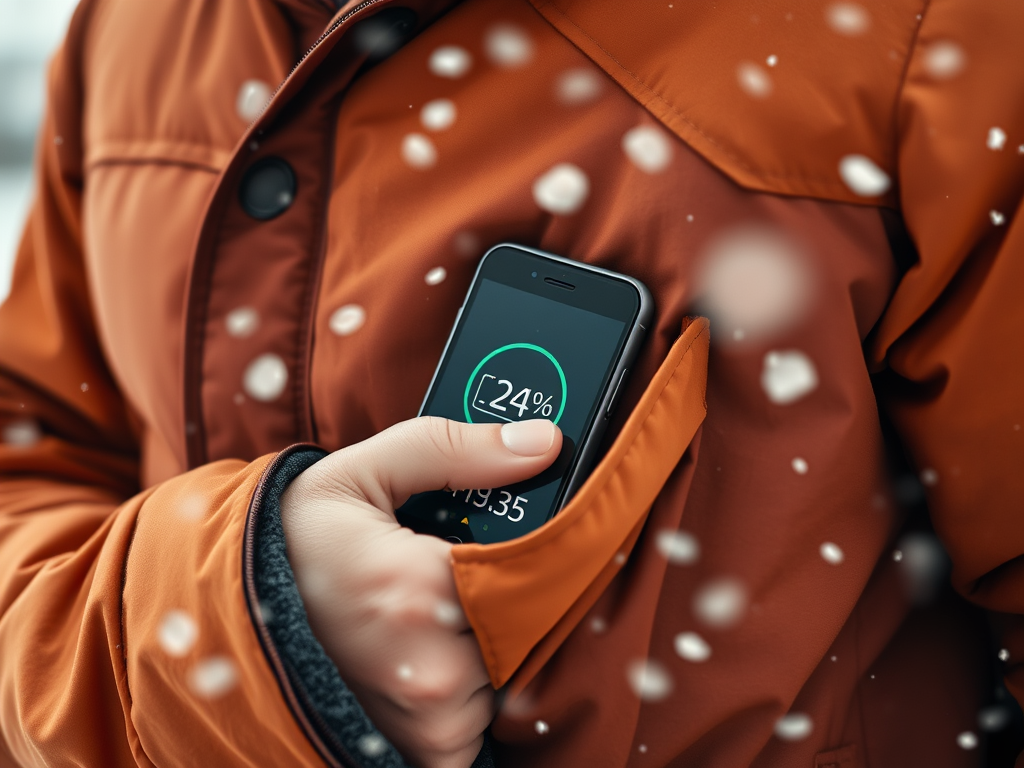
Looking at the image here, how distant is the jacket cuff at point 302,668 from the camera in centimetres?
46

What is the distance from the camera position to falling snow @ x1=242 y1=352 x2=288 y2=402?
647 millimetres

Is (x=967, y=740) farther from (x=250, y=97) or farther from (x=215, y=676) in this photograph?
(x=250, y=97)

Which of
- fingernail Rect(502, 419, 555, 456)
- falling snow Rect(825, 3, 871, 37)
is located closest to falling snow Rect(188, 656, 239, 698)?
fingernail Rect(502, 419, 555, 456)

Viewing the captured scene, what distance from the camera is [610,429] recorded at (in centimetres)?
55

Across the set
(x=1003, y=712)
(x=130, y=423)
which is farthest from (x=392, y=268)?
(x=1003, y=712)

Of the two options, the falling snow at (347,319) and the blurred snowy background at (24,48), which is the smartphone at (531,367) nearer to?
the falling snow at (347,319)

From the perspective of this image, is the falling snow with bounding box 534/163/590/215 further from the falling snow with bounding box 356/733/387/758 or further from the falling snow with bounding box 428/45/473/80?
the falling snow with bounding box 356/733/387/758

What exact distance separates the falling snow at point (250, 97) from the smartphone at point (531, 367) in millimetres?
285

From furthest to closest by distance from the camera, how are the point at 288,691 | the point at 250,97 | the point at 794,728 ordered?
the point at 250,97 → the point at 794,728 → the point at 288,691

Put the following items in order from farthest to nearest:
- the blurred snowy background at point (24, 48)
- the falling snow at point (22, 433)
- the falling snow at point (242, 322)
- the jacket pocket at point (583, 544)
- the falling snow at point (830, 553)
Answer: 1. the blurred snowy background at point (24, 48)
2. the falling snow at point (22, 433)
3. the falling snow at point (242, 322)
4. the falling snow at point (830, 553)
5. the jacket pocket at point (583, 544)

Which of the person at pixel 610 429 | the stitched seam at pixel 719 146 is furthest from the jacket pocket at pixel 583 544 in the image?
the stitched seam at pixel 719 146

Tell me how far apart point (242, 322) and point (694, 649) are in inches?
18.5

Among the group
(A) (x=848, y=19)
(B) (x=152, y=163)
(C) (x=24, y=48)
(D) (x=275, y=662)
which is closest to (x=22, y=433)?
(B) (x=152, y=163)

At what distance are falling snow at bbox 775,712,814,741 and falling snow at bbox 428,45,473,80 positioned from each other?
57cm
